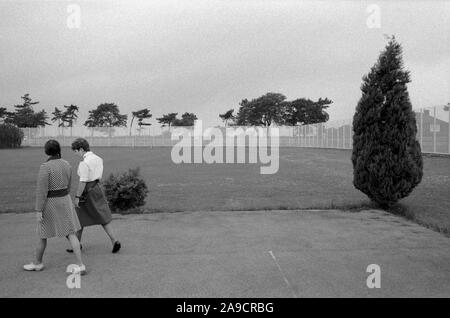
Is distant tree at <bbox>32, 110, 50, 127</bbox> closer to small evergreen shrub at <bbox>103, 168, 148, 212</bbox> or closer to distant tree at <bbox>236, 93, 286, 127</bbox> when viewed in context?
distant tree at <bbox>236, 93, 286, 127</bbox>

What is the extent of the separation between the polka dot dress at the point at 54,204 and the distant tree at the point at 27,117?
99303mm

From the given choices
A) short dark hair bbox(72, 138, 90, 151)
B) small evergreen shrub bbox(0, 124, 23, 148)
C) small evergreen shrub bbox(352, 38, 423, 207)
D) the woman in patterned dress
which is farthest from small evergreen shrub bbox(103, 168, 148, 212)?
small evergreen shrub bbox(0, 124, 23, 148)

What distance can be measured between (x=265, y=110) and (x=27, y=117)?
181 feet

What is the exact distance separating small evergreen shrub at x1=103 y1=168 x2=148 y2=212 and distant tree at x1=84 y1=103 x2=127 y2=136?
3687 inches

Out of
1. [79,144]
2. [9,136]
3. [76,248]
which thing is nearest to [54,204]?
[76,248]

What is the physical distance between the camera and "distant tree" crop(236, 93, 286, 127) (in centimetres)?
9669

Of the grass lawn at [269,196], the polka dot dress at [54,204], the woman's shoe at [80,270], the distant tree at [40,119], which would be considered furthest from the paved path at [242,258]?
the distant tree at [40,119]

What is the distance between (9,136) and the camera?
5666 cm

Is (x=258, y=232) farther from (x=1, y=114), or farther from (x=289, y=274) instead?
Answer: (x=1, y=114)

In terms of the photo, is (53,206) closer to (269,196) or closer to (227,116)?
(269,196)

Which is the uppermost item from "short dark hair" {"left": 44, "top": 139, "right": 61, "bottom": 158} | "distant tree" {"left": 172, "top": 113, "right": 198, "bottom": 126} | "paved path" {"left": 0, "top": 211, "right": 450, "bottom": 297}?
"distant tree" {"left": 172, "top": 113, "right": 198, "bottom": 126}

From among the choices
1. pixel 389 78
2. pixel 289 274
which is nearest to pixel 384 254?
pixel 289 274

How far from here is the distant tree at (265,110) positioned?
9669 cm
